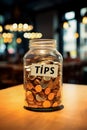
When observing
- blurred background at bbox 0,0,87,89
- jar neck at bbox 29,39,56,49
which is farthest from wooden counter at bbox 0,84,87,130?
blurred background at bbox 0,0,87,89

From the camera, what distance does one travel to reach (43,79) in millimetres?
1121

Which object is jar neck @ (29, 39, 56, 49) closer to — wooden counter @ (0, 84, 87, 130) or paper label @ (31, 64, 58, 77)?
paper label @ (31, 64, 58, 77)

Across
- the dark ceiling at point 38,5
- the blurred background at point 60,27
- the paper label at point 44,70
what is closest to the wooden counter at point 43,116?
the paper label at point 44,70

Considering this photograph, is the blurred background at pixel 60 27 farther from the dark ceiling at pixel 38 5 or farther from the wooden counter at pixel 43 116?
the wooden counter at pixel 43 116

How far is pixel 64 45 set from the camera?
Result: 10.2 meters

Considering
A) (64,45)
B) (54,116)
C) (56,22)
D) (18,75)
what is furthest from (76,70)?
(54,116)

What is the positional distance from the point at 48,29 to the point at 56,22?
0.50 metres

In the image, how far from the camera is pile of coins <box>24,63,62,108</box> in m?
1.11

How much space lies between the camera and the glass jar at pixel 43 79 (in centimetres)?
111

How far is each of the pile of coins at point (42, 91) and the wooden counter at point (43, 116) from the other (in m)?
0.05

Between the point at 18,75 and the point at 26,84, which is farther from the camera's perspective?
the point at 18,75

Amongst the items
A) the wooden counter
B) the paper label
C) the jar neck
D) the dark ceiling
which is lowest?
the wooden counter

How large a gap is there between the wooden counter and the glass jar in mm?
51

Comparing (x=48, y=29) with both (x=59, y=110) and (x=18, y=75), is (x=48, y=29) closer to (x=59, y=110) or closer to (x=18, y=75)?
(x=18, y=75)
